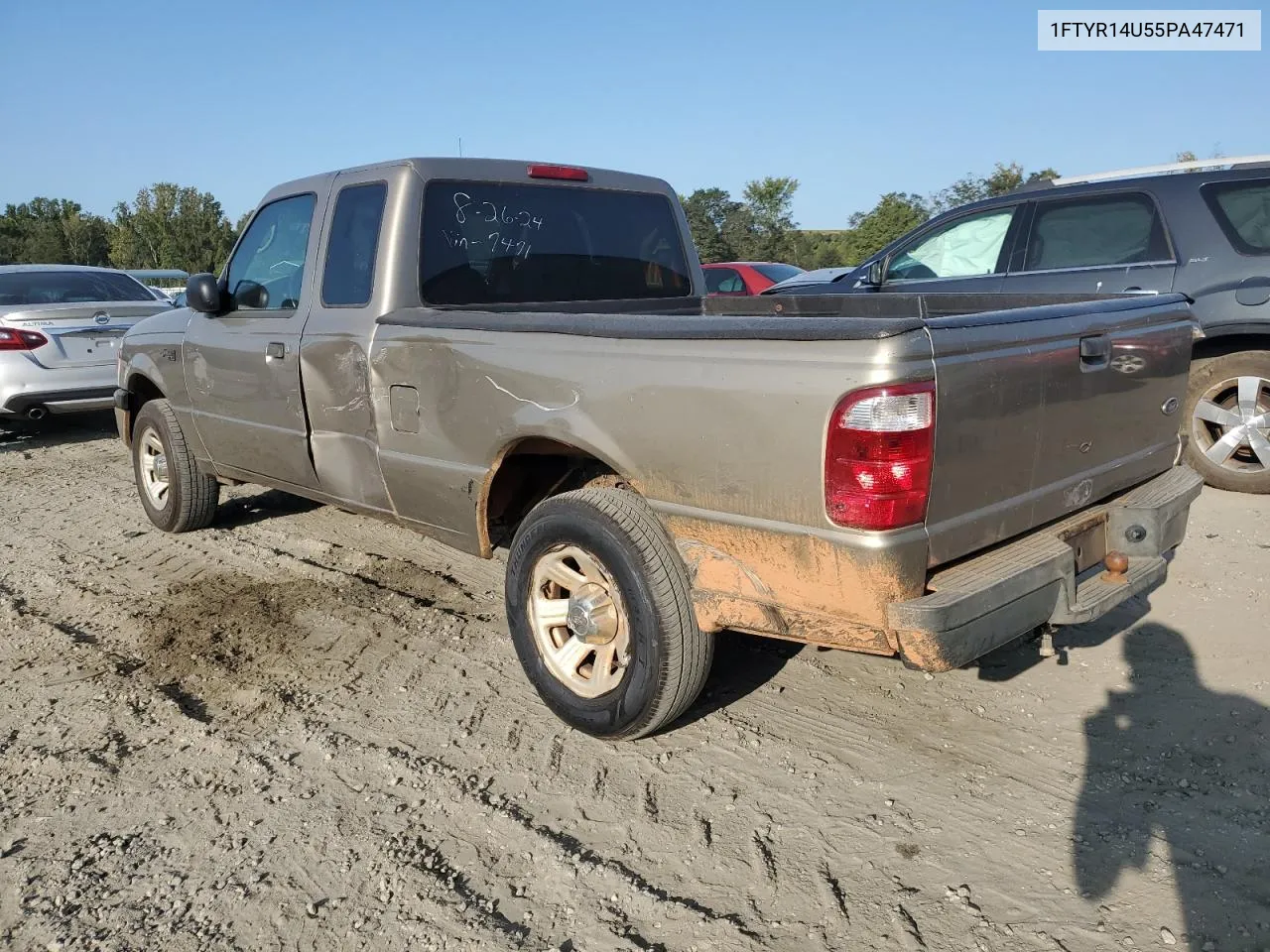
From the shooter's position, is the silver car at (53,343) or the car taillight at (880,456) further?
the silver car at (53,343)

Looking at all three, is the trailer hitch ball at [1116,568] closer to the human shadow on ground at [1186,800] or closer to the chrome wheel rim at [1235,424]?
the human shadow on ground at [1186,800]

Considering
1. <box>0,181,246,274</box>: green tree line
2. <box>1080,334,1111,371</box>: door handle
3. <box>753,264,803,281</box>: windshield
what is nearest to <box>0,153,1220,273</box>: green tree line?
<box>0,181,246,274</box>: green tree line

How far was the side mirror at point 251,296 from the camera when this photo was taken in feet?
15.6

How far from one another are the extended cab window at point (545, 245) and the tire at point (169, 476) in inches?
98.6

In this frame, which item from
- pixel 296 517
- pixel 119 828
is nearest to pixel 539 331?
pixel 119 828

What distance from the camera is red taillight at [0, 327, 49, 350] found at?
8359 mm

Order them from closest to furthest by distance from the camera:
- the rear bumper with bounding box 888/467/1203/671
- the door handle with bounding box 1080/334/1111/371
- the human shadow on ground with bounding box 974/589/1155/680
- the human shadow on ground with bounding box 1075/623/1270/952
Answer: the human shadow on ground with bounding box 1075/623/1270/952, the rear bumper with bounding box 888/467/1203/671, the door handle with bounding box 1080/334/1111/371, the human shadow on ground with bounding box 974/589/1155/680

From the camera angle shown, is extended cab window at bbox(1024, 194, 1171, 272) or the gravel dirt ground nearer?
the gravel dirt ground

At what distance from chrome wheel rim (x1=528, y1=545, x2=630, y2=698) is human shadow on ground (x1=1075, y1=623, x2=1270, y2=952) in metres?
1.49

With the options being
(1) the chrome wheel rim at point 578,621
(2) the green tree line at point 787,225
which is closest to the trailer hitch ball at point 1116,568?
(1) the chrome wheel rim at point 578,621

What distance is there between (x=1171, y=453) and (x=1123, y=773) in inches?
50.6

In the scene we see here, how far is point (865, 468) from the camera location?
246cm

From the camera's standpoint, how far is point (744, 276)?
13.4 meters

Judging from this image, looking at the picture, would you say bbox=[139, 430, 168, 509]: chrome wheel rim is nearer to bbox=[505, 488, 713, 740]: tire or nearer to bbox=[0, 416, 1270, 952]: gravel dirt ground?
bbox=[0, 416, 1270, 952]: gravel dirt ground
